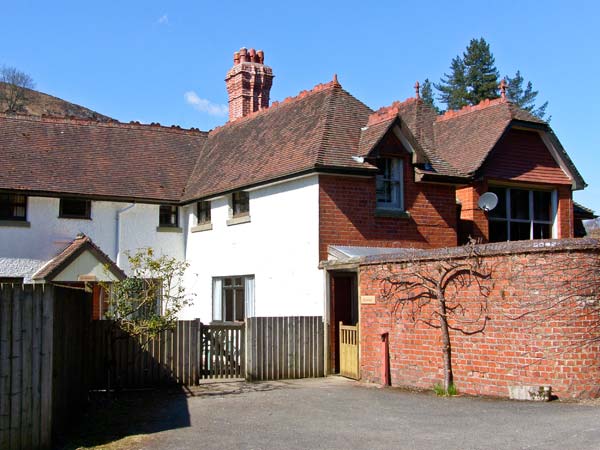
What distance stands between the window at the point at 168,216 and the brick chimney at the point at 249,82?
15.1 ft

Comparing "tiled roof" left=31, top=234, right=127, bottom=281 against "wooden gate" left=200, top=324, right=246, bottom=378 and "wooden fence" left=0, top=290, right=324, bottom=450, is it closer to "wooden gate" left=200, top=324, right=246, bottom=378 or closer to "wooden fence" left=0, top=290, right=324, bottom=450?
"wooden gate" left=200, top=324, right=246, bottom=378

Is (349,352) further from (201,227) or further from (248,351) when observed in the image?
(201,227)

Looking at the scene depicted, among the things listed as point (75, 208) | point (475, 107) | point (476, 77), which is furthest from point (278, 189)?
point (476, 77)

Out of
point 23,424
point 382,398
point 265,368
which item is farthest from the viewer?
point 265,368

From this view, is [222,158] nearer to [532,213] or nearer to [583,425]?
[532,213]

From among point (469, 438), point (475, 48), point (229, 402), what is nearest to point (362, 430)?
point (469, 438)

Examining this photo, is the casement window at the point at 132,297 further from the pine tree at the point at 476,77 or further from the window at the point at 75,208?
the pine tree at the point at 476,77

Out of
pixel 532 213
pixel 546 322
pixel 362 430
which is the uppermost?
pixel 532 213

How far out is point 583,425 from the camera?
1018cm

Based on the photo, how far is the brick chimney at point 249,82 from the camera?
27406mm

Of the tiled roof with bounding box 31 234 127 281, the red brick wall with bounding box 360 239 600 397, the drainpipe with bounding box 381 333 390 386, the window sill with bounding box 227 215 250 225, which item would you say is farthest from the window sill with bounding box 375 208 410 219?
the tiled roof with bounding box 31 234 127 281

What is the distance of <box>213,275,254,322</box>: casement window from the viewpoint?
70.7 feet

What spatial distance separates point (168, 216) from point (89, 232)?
2808mm

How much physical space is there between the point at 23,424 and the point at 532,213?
59.1ft
